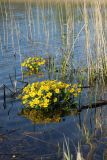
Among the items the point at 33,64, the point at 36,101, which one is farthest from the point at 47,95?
the point at 33,64

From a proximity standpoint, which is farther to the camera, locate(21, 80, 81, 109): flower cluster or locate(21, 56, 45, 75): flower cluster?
locate(21, 56, 45, 75): flower cluster

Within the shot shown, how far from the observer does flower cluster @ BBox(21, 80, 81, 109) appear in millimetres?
7141

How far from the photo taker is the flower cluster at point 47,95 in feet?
23.4

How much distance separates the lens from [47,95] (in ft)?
23.4

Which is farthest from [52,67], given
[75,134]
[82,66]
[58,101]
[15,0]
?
[15,0]

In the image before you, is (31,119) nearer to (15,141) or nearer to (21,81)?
(15,141)

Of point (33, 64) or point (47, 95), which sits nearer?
point (47, 95)

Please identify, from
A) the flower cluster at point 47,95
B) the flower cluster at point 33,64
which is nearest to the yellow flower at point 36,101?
the flower cluster at point 47,95

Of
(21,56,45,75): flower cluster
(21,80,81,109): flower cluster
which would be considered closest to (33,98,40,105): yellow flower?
(21,80,81,109): flower cluster

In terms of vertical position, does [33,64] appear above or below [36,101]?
above

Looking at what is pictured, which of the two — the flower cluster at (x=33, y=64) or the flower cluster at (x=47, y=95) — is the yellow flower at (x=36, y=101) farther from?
→ the flower cluster at (x=33, y=64)

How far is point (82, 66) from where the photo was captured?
10.0 meters

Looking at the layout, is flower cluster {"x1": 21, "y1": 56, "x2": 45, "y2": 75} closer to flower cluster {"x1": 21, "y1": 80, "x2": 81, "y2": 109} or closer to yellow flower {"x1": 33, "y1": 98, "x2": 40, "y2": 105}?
flower cluster {"x1": 21, "y1": 80, "x2": 81, "y2": 109}

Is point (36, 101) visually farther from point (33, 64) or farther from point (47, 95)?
point (33, 64)
